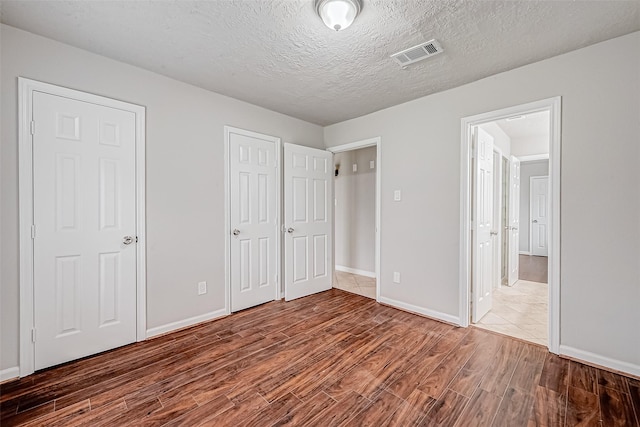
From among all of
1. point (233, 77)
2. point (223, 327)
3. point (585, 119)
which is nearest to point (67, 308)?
point (223, 327)

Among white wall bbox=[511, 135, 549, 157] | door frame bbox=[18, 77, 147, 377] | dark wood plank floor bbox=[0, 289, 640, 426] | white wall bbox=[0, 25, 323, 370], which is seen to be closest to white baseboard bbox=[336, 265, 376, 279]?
dark wood plank floor bbox=[0, 289, 640, 426]

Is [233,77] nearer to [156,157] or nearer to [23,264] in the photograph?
[156,157]

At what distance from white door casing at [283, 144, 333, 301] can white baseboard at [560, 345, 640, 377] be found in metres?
2.69

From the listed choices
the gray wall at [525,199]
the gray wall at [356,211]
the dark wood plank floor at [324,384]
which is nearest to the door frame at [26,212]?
the dark wood plank floor at [324,384]

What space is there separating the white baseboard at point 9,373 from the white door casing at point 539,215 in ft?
30.5

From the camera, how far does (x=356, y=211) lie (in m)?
5.21

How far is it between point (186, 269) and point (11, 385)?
1337 mm

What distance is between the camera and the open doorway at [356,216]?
4.94 metres

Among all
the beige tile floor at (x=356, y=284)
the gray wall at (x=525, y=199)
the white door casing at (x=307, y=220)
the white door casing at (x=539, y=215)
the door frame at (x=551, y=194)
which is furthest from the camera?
the gray wall at (x=525, y=199)

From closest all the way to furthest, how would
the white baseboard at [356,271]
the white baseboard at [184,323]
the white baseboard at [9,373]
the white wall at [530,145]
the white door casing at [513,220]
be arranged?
the white baseboard at [9,373] → the white baseboard at [184,323] → the white door casing at [513,220] → the white wall at [530,145] → the white baseboard at [356,271]

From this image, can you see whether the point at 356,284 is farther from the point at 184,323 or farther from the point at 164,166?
the point at 164,166

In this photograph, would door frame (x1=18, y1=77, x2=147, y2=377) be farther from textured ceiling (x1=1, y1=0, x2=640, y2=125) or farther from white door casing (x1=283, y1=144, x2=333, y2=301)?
white door casing (x1=283, y1=144, x2=333, y2=301)

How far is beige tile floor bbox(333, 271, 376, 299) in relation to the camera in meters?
4.04

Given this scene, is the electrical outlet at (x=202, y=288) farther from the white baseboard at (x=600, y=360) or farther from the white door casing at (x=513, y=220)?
the white door casing at (x=513, y=220)
